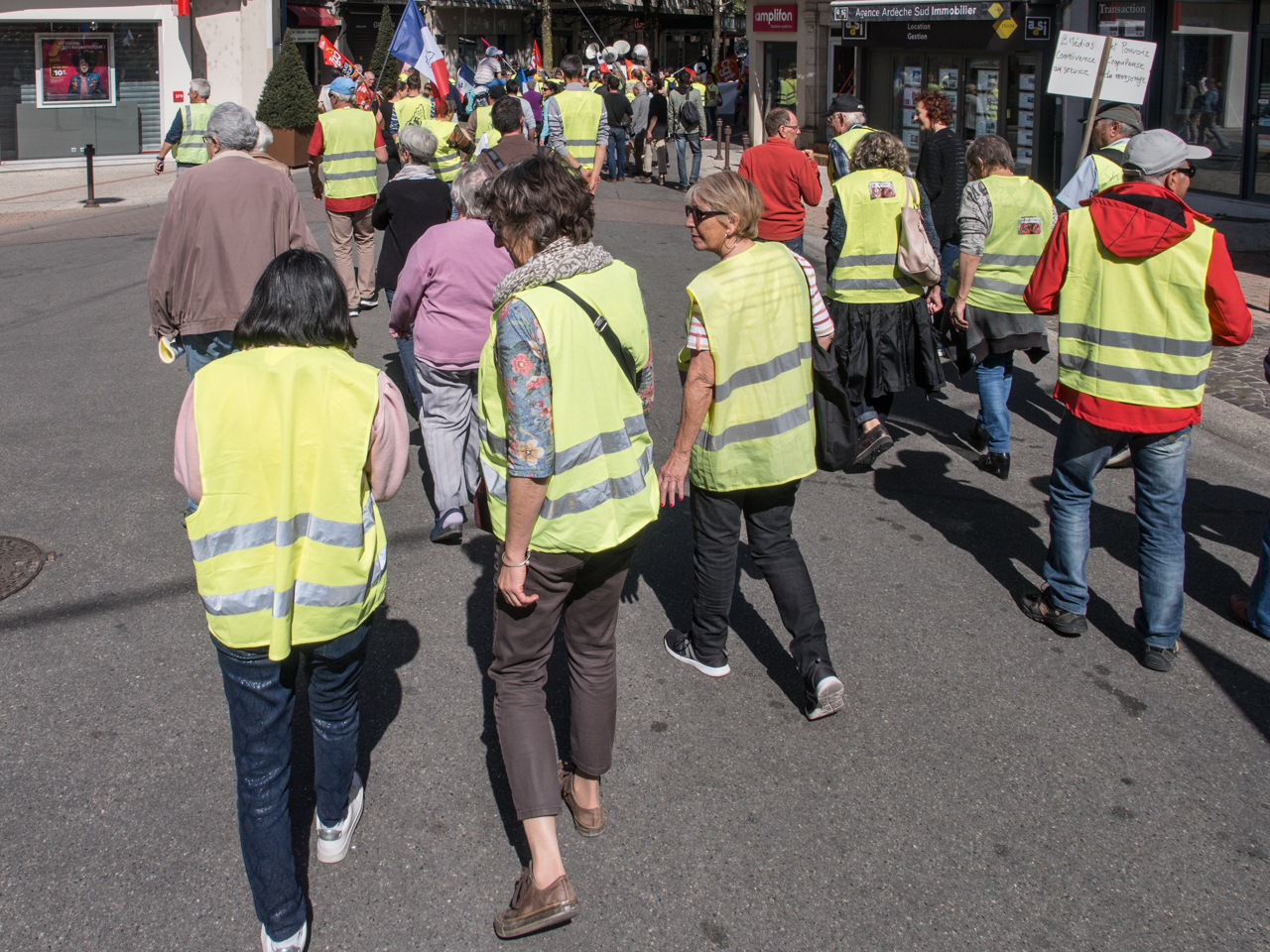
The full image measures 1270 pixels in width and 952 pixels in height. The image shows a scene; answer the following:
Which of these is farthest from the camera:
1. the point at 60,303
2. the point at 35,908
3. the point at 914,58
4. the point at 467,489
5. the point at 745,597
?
the point at 914,58

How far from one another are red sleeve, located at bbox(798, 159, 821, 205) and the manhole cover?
5.12 m

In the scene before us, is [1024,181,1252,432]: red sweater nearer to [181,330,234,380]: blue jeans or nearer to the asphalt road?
the asphalt road

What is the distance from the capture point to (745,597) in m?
4.95

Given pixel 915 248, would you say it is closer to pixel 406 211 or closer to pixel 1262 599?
pixel 1262 599

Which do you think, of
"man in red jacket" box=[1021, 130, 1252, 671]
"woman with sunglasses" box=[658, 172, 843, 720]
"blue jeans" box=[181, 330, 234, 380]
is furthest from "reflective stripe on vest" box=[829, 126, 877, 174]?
"blue jeans" box=[181, 330, 234, 380]

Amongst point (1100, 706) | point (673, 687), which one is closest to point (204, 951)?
point (673, 687)

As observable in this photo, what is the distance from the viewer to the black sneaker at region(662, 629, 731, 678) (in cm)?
426

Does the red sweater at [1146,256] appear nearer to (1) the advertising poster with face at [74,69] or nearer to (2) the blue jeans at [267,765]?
(2) the blue jeans at [267,765]

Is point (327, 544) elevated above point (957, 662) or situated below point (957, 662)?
above

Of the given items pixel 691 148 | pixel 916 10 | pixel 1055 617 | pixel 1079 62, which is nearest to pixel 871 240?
pixel 1055 617

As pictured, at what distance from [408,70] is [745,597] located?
877 centimetres

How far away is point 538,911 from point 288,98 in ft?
71.0

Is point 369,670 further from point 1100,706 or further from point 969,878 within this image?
point 1100,706

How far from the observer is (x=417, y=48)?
1324cm
